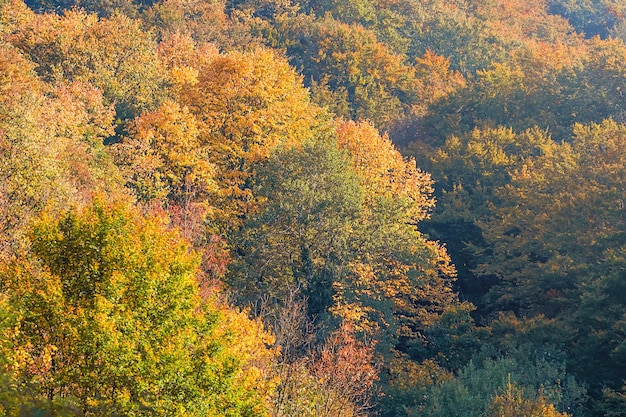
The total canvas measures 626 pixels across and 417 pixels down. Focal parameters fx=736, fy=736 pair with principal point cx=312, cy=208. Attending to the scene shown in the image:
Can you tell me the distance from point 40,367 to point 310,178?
22.6m

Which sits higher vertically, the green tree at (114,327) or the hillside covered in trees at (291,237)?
the green tree at (114,327)

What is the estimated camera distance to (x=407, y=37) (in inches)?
3433

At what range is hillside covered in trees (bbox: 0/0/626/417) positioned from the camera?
723 inches

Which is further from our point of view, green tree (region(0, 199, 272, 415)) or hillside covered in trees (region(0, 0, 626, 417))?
A: hillside covered in trees (region(0, 0, 626, 417))

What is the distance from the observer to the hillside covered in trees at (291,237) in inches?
723

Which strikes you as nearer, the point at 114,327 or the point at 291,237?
the point at 114,327

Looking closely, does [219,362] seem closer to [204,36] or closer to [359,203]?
[359,203]

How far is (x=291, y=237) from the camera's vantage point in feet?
124

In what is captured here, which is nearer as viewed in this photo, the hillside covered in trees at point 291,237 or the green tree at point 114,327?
the green tree at point 114,327

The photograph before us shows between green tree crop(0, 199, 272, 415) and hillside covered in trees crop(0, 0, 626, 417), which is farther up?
green tree crop(0, 199, 272, 415)

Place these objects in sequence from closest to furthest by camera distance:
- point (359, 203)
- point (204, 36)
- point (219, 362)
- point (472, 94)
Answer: point (219, 362) < point (359, 203) < point (472, 94) < point (204, 36)

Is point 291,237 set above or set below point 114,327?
below

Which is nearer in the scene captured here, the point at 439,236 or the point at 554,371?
the point at 554,371

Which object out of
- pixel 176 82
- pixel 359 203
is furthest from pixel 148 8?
pixel 359 203
